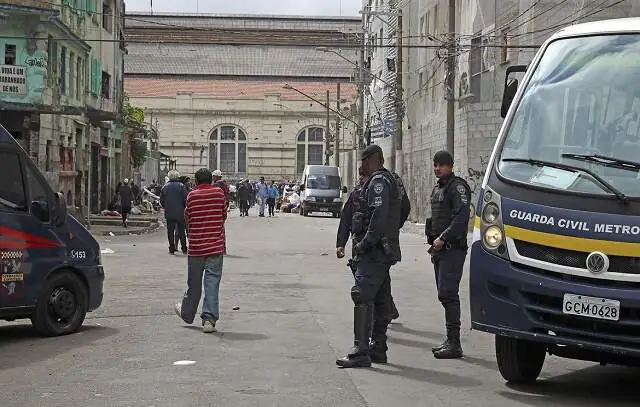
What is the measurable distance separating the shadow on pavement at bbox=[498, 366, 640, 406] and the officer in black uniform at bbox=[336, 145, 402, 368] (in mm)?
1369

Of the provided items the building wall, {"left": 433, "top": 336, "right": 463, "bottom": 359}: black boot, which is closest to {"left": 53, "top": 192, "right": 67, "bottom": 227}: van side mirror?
{"left": 433, "top": 336, "right": 463, "bottom": 359}: black boot

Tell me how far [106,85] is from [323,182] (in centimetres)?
1375

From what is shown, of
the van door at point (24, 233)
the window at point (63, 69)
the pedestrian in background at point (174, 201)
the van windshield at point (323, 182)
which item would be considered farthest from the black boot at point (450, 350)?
the van windshield at point (323, 182)

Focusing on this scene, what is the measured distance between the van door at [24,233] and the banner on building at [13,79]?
20.9 meters

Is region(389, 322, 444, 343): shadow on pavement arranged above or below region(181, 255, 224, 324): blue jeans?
below

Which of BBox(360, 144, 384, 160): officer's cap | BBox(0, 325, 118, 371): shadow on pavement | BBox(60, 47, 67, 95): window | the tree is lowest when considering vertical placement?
BBox(0, 325, 118, 371): shadow on pavement

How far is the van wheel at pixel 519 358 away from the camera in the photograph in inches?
319

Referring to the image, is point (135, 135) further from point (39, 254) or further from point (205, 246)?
point (39, 254)

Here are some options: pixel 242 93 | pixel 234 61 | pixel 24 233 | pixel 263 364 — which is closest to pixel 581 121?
pixel 263 364

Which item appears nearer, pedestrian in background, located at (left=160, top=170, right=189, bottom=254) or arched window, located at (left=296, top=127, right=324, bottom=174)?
pedestrian in background, located at (left=160, top=170, right=189, bottom=254)

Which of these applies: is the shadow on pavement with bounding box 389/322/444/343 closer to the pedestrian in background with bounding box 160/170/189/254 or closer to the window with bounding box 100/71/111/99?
the pedestrian in background with bounding box 160/170/189/254

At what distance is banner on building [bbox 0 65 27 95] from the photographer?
30766mm

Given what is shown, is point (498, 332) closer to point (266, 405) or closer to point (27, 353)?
point (266, 405)

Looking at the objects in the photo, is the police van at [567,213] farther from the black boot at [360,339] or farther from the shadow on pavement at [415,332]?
the shadow on pavement at [415,332]
